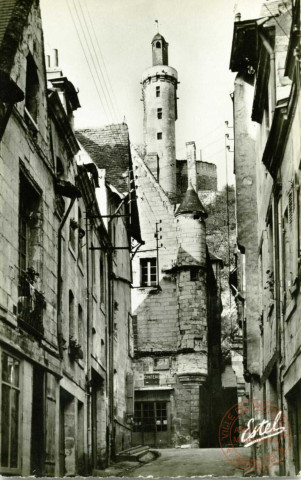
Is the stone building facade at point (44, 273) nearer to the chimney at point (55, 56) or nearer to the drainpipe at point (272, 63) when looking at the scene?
the chimney at point (55, 56)

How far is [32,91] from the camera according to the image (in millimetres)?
13469

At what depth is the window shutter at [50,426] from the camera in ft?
42.1

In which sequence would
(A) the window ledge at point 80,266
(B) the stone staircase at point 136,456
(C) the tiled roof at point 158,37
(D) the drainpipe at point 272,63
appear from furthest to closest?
(B) the stone staircase at point 136,456 → (A) the window ledge at point 80,266 → (D) the drainpipe at point 272,63 → (C) the tiled roof at point 158,37

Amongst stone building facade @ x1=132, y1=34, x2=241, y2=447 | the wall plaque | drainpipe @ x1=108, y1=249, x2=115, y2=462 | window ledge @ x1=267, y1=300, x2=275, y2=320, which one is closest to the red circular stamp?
window ledge @ x1=267, y1=300, x2=275, y2=320

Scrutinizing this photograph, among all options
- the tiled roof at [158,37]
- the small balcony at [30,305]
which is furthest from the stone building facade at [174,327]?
the tiled roof at [158,37]

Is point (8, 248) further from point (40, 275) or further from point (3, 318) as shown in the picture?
point (40, 275)

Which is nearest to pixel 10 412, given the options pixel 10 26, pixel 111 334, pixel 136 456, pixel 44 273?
pixel 44 273

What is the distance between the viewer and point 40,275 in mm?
12906

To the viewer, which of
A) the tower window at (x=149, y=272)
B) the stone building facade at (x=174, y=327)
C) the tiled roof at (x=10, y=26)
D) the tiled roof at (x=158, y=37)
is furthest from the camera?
the tower window at (x=149, y=272)

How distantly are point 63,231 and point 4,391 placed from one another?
18.0 feet

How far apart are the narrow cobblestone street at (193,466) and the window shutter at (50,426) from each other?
8.41ft

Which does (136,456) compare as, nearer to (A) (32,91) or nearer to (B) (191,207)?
(A) (32,91)

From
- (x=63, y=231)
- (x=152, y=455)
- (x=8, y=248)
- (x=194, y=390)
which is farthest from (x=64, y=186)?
(x=194, y=390)

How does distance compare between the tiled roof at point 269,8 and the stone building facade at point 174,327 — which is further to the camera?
the stone building facade at point 174,327
